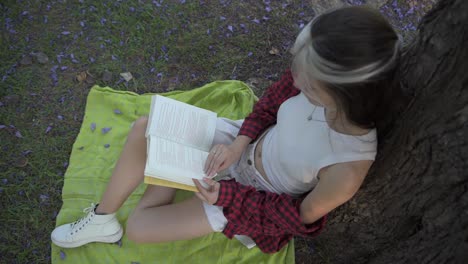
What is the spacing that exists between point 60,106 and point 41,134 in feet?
0.71

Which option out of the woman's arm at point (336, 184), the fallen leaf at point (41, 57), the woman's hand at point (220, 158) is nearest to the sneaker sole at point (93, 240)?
the woman's hand at point (220, 158)

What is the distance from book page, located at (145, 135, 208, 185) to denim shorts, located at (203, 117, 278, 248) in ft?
0.66

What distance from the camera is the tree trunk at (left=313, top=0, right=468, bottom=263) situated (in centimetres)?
128

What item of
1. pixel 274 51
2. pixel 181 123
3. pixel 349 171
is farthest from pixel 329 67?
pixel 274 51

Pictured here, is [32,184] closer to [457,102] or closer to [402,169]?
[402,169]

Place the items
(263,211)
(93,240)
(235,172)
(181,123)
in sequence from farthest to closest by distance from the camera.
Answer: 1. (93,240)
2. (235,172)
3. (181,123)
4. (263,211)

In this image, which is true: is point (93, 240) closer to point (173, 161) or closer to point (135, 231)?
point (135, 231)

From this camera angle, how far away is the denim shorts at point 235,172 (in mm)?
1863

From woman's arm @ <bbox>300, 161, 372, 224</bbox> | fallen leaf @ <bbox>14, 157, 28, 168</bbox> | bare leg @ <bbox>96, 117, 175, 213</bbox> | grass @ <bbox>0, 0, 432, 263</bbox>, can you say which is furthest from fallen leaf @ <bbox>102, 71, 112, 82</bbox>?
woman's arm @ <bbox>300, 161, 372, 224</bbox>

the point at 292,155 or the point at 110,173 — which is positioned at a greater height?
the point at 292,155

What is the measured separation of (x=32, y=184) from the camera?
96.3 inches

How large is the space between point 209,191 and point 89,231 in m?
0.72

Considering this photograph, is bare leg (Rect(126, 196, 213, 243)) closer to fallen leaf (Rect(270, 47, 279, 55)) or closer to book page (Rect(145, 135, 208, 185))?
book page (Rect(145, 135, 208, 185))

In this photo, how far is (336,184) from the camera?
1.52 m
